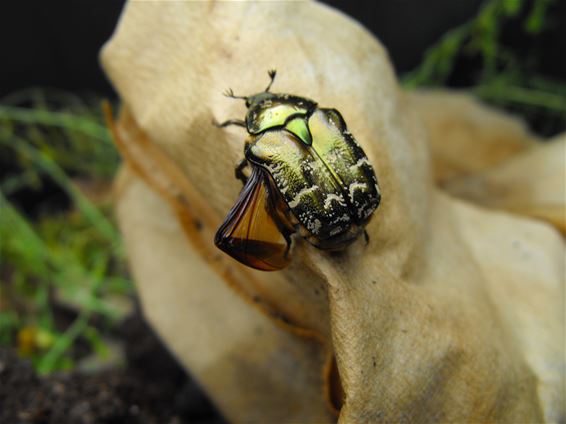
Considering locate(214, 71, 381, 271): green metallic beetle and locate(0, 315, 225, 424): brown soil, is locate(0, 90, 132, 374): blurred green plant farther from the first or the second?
locate(214, 71, 381, 271): green metallic beetle

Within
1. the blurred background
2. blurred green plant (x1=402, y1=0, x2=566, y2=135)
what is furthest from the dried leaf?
blurred green plant (x1=402, y1=0, x2=566, y2=135)

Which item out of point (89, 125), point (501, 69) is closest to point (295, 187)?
point (89, 125)

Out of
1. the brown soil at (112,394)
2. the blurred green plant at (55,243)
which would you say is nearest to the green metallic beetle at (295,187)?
the brown soil at (112,394)

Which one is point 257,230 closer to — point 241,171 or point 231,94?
point 241,171

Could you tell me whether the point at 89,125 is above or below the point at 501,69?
below

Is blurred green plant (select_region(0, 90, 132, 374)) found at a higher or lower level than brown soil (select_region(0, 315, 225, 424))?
lower

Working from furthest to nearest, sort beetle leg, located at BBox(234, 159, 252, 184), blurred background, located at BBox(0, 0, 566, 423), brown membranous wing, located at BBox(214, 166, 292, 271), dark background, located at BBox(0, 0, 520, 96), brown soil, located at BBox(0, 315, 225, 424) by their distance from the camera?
dark background, located at BBox(0, 0, 520, 96)
blurred background, located at BBox(0, 0, 566, 423)
brown soil, located at BBox(0, 315, 225, 424)
beetle leg, located at BBox(234, 159, 252, 184)
brown membranous wing, located at BBox(214, 166, 292, 271)
